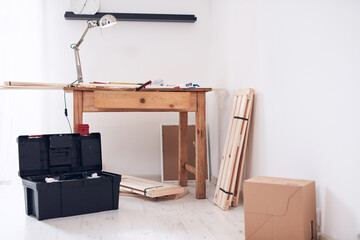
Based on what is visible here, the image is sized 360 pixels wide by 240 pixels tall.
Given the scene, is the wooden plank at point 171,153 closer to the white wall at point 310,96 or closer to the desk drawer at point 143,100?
the desk drawer at point 143,100

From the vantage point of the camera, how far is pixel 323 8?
1.72 meters

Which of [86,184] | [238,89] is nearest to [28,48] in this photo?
[86,184]

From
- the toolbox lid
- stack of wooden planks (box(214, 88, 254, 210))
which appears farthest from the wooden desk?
stack of wooden planks (box(214, 88, 254, 210))

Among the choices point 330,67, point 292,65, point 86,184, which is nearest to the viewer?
point 330,67

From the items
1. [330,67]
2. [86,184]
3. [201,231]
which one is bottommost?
[201,231]

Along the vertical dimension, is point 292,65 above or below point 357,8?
below

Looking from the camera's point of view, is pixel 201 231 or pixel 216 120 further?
pixel 216 120

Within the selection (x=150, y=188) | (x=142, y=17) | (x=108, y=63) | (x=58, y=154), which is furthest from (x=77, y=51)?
(x=150, y=188)

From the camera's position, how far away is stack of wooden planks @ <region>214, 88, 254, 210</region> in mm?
2570

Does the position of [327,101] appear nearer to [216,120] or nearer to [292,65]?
[292,65]

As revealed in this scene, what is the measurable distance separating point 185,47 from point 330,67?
222 cm

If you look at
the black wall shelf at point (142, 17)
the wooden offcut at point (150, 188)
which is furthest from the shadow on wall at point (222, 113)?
the black wall shelf at point (142, 17)

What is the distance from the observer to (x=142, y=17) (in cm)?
361

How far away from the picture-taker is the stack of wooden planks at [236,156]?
101 inches
